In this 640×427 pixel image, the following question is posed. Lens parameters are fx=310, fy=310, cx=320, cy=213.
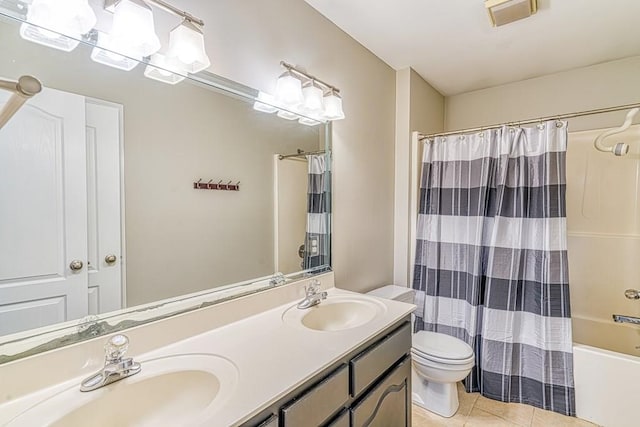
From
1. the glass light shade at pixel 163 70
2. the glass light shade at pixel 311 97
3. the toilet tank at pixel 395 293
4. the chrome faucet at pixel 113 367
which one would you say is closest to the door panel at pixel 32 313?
the chrome faucet at pixel 113 367

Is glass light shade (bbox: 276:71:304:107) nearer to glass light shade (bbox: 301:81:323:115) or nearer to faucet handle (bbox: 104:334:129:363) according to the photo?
glass light shade (bbox: 301:81:323:115)

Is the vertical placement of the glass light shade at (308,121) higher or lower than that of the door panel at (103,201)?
higher

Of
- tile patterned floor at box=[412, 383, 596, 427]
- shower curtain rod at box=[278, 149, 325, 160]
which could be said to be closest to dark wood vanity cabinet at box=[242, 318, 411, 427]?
tile patterned floor at box=[412, 383, 596, 427]

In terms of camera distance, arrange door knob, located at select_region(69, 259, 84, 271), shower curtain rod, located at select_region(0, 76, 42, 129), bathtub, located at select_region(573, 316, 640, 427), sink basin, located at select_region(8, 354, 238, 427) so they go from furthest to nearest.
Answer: bathtub, located at select_region(573, 316, 640, 427) → door knob, located at select_region(69, 259, 84, 271) → sink basin, located at select_region(8, 354, 238, 427) → shower curtain rod, located at select_region(0, 76, 42, 129)

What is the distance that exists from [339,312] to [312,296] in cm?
19

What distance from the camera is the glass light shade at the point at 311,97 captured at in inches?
64.0

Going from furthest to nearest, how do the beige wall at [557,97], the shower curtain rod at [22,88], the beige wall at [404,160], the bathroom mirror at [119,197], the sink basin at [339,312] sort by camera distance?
the beige wall at [404,160] → the beige wall at [557,97] → the sink basin at [339,312] → the bathroom mirror at [119,197] → the shower curtain rod at [22,88]

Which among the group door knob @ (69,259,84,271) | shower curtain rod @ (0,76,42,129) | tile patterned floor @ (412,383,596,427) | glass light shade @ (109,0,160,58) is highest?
glass light shade @ (109,0,160,58)

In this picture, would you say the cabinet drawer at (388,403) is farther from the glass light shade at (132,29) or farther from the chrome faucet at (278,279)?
the glass light shade at (132,29)

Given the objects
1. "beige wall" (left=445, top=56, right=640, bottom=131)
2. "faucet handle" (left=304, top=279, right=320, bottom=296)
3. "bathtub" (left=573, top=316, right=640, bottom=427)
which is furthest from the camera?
"beige wall" (left=445, top=56, right=640, bottom=131)

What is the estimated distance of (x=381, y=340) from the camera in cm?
129

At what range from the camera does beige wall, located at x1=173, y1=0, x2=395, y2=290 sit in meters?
1.34

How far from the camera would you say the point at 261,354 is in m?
1.01

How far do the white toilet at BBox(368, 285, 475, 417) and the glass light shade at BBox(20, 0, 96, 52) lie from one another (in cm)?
213
